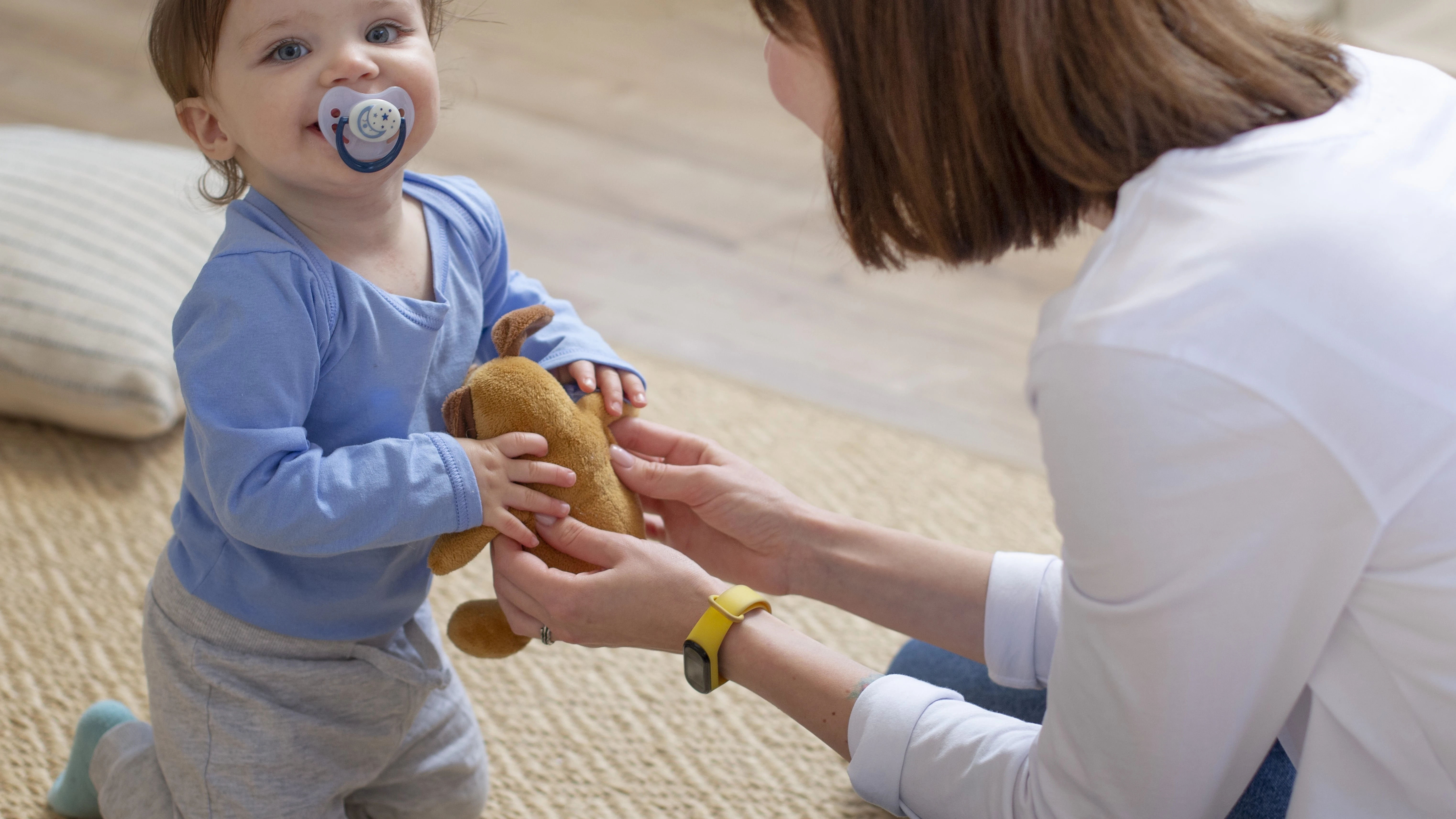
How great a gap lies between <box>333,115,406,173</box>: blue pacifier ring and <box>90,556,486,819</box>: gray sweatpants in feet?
1.09

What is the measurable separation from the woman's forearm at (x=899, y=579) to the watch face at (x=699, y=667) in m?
0.17

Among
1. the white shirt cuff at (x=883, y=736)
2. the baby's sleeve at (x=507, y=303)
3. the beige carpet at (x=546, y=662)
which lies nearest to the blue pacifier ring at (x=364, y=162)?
the baby's sleeve at (x=507, y=303)

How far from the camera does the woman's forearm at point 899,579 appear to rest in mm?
965

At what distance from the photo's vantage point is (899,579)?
0.98 m

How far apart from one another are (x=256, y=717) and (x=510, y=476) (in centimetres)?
25

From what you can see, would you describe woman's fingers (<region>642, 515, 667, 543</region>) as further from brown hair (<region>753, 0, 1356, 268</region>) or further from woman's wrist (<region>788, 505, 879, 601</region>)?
brown hair (<region>753, 0, 1356, 268</region>)

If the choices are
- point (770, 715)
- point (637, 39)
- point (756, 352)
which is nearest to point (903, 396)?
point (756, 352)

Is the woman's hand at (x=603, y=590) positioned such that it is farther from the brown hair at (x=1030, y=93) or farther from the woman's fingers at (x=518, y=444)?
the brown hair at (x=1030, y=93)

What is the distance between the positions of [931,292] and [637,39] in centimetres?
106

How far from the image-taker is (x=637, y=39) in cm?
263

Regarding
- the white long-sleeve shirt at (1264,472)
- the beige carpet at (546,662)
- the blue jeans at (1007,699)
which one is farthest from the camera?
the beige carpet at (546,662)

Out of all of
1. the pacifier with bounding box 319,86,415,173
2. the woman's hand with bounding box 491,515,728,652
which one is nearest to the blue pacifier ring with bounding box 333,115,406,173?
the pacifier with bounding box 319,86,415,173

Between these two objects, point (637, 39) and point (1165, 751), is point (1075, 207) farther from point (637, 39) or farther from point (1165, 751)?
point (637, 39)

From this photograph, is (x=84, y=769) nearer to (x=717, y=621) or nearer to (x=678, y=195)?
(x=717, y=621)
